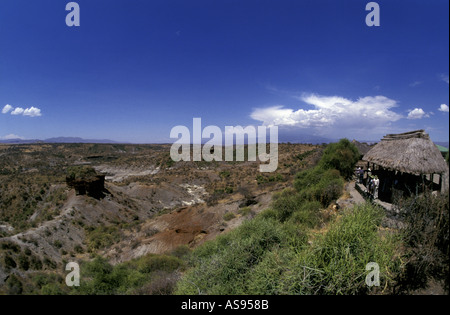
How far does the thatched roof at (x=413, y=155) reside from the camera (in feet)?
28.6

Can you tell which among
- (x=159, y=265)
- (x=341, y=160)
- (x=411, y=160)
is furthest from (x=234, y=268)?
(x=341, y=160)

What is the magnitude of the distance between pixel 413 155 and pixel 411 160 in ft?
1.09

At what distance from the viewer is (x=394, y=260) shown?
13.8 feet

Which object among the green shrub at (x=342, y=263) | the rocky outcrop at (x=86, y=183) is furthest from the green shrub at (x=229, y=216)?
the rocky outcrop at (x=86, y=183)

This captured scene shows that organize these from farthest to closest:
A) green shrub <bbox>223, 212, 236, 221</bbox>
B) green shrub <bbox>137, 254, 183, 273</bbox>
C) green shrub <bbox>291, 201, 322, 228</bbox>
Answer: green shrub <bbox>223, 212, 236, 221</bbox> < green shrub <bbox>291, 201, 322, 228</bbox> < green shrub <bbox>137, 254, 183, 273</bbox>

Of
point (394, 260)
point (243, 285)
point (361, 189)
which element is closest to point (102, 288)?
point (243, 285)

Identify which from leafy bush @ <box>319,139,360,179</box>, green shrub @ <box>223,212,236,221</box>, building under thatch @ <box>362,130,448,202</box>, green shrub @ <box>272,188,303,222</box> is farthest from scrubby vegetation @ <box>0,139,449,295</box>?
leafy bush @ <box>319,139,360,179</box>

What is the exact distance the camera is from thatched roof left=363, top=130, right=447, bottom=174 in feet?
28.6

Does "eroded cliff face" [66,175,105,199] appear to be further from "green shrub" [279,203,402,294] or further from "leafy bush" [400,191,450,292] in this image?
"leafy bush" [400,191,450,292]

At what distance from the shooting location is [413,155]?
927 cm

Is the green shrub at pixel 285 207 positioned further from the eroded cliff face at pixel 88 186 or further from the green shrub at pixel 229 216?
the eroded cliff face at pixel 88 186

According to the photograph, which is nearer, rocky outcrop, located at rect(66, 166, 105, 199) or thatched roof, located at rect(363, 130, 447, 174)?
thatched roof, located at rect(363, 130, 447, 174)
